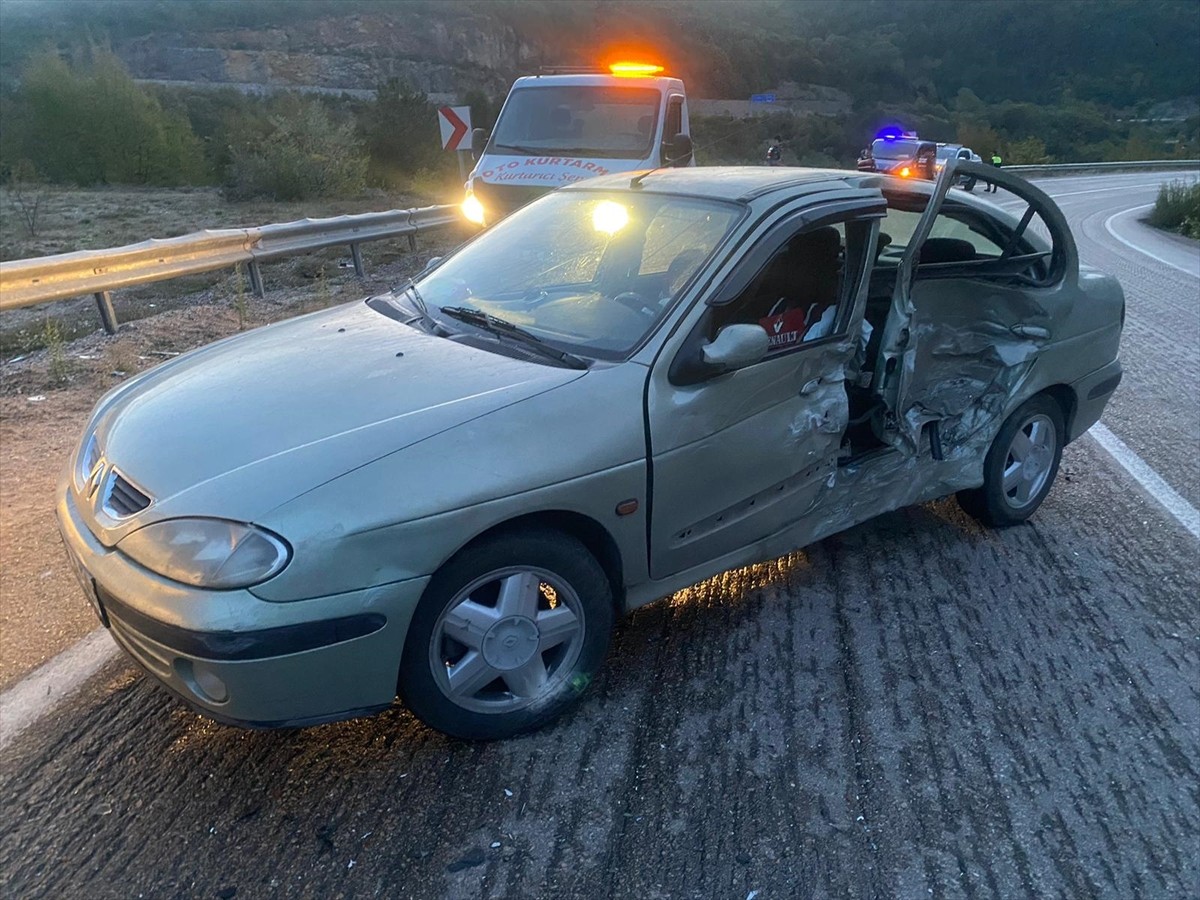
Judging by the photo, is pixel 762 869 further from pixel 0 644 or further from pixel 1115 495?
pixel 1115 495

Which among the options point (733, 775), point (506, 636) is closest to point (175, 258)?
point (506, 636)

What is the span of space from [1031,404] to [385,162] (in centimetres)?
2369

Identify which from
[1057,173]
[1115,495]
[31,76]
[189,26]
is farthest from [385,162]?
[189,26]

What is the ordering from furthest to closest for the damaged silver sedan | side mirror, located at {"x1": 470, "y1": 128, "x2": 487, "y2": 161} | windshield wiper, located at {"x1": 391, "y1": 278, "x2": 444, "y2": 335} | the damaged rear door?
side mirror, located at {"x1": 470, "y1": 128, "x2": 487, "y2": 161}, the damaged rear door, windshield wiper, located at {"x1": 391, "y1": 278, "x2": 444, "y2": 335}, the damaged silver sedan

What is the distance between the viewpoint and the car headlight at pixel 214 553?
8.16ft

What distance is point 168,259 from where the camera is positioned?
26.9 ft

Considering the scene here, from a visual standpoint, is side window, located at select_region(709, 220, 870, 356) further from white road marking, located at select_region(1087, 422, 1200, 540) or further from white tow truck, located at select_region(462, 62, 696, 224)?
white tow truck, located at select_region(462, 62, 696, 224)

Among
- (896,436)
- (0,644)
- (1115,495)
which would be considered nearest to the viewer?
(0,644)

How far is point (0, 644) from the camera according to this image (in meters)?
3.56

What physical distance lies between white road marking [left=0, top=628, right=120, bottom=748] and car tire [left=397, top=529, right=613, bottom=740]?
1323mm

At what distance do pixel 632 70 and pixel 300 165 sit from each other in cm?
917

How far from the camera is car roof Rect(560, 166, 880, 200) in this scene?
3.78m

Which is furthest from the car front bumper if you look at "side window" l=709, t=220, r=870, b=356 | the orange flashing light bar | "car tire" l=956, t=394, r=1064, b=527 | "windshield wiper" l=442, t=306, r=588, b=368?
the orange flashing light bar

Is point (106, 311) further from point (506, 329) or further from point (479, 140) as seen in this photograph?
point (479, 140)
